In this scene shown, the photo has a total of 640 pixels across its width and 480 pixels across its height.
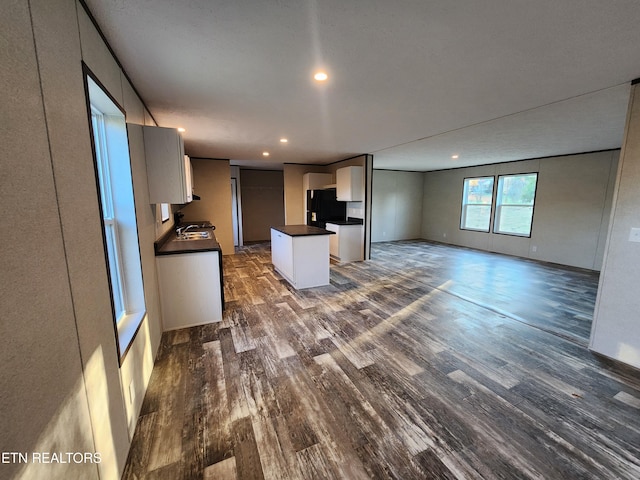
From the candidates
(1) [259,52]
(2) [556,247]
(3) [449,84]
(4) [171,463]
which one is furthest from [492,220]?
(4) [171,463]

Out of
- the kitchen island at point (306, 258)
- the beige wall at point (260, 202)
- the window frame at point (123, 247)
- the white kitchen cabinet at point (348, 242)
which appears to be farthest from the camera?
the beige wall at point (260, 202)

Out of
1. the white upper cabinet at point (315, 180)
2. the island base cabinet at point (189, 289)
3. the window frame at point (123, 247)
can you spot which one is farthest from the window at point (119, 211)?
the white upper cabinet at point (315, 180)

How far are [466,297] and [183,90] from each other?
174 inches

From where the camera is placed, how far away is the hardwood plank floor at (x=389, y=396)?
148 centimetres

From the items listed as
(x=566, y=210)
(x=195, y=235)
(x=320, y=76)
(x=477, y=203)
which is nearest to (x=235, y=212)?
(x=195, y=235)

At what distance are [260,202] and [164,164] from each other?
6.16m

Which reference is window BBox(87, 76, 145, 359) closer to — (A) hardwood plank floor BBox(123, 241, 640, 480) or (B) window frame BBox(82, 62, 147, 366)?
(B) window frame BBox(82, 62, 147, 366)

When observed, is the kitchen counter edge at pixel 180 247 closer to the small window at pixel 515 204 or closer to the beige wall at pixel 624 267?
the beige wall at pixel 624 267

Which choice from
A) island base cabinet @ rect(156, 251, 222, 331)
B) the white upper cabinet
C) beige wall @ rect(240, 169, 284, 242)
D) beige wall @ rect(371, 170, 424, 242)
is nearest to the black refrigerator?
the white upper cabinet

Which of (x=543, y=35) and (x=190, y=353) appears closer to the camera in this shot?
(x=543, y=35)

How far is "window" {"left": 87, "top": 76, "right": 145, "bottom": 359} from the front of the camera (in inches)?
70.6

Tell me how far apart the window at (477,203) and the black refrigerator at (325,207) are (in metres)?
4.01

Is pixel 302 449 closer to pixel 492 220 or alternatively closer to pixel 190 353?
pixel 190 353

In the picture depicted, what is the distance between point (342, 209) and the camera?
679 centimetres
